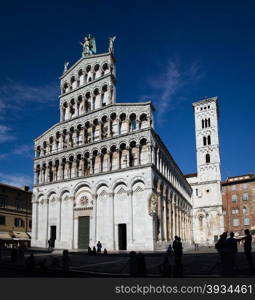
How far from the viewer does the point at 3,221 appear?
49.1 metres

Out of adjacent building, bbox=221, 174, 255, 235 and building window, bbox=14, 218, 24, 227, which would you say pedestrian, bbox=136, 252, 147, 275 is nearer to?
building window, bbox=14, 218, 24, 227

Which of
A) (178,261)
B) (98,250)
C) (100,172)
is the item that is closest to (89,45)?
(100,172)

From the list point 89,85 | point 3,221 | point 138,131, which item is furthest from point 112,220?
point 3,221

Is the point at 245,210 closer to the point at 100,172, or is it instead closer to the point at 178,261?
the point at 100,172

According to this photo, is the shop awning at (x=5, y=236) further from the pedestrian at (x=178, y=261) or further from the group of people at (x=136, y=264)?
the pedestrian at (x=178, y=261)

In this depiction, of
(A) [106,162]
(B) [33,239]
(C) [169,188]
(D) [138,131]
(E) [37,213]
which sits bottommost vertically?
(B) [33,239]

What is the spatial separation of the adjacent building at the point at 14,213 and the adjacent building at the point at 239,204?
41.0 metres

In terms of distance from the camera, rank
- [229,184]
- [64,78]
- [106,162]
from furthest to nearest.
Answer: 1. [229,184]
2. [64,78]
3. [106,162]

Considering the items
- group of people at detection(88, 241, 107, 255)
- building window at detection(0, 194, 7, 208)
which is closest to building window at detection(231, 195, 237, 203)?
group of people at detection(88, 241, 107, 255)

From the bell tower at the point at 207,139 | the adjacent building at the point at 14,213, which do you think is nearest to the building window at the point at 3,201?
the adjacent building at the point at 14,213

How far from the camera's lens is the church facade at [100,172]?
1403 inches

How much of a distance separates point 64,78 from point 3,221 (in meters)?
23.8
